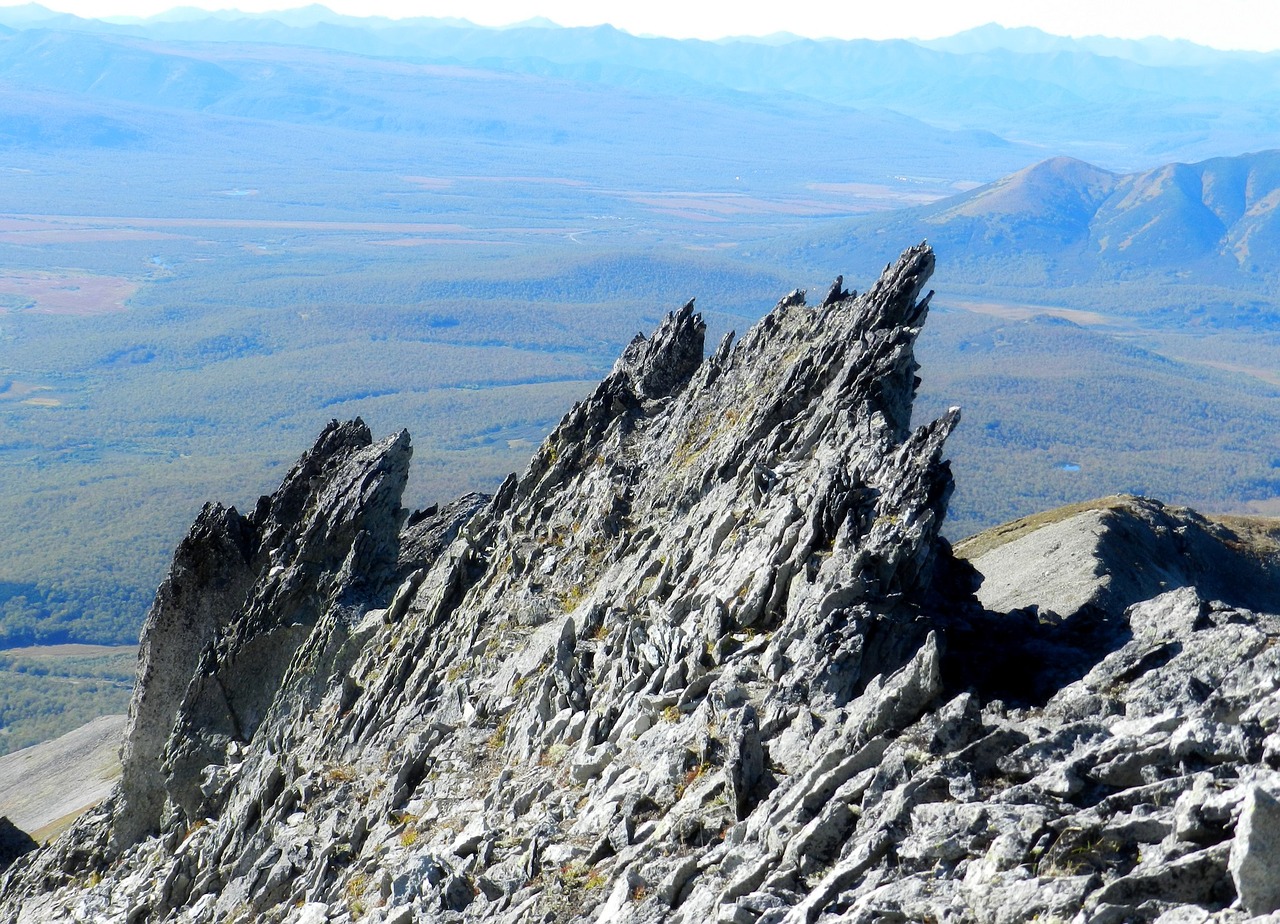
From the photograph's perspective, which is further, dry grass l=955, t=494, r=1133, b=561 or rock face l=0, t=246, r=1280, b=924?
dry grass l=955, t=494, r=1133, b=561

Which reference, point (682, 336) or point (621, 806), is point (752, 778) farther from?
point (682, 336)

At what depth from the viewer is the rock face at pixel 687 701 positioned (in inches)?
607

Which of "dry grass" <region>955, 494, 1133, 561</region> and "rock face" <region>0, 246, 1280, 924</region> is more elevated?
"rock face" <region>0, 246, 1280, 924</region>

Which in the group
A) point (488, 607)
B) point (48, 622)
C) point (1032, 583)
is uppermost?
point (488, 607)

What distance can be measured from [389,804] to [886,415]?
14618 mm

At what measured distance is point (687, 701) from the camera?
22.1 metres

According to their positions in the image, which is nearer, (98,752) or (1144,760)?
(1144,760)

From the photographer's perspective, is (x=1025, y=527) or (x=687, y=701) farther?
(x=1025, y=527)

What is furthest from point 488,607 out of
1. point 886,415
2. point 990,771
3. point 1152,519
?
point 1152,519

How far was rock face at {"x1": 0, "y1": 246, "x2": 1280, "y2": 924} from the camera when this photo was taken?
1541 centimetres

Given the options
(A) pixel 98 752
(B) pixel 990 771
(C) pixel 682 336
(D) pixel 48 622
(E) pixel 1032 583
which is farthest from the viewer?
(D) pixel 48 622

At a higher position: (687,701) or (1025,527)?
(687,701)

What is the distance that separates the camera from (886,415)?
29.8 m

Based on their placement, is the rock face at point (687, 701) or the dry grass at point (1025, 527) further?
the dry grass at point (1025, 527)
